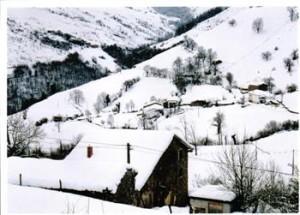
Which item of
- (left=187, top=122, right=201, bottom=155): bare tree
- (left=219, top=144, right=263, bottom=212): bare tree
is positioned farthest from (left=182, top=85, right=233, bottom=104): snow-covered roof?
(left=219, top=144, right=263, bottom=212): bare tree

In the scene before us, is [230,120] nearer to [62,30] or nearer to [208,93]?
[208,93]

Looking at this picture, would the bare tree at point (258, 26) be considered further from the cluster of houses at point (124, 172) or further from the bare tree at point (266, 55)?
the cluster of houses at point (124, 172)

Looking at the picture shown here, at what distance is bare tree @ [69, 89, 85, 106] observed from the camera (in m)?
9.28

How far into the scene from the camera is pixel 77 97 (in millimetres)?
9844

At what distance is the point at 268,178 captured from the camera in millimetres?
8352

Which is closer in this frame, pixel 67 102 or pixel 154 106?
pixel 67 102

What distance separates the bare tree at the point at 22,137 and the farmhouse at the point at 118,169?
0.82 feet

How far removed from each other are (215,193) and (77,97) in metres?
3.81

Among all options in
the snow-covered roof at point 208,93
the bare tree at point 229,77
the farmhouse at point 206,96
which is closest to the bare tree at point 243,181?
the farmhouse at point 206,96

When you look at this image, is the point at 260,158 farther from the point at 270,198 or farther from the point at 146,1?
the point at 146,1

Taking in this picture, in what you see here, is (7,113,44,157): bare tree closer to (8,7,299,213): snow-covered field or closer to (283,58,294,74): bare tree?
(8,7,299,213): snow-covered field

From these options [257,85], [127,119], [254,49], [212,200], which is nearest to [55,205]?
[212,200]

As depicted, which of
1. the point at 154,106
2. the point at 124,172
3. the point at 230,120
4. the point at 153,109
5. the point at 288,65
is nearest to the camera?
the point at 124,172

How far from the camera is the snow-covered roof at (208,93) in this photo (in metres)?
15.2
